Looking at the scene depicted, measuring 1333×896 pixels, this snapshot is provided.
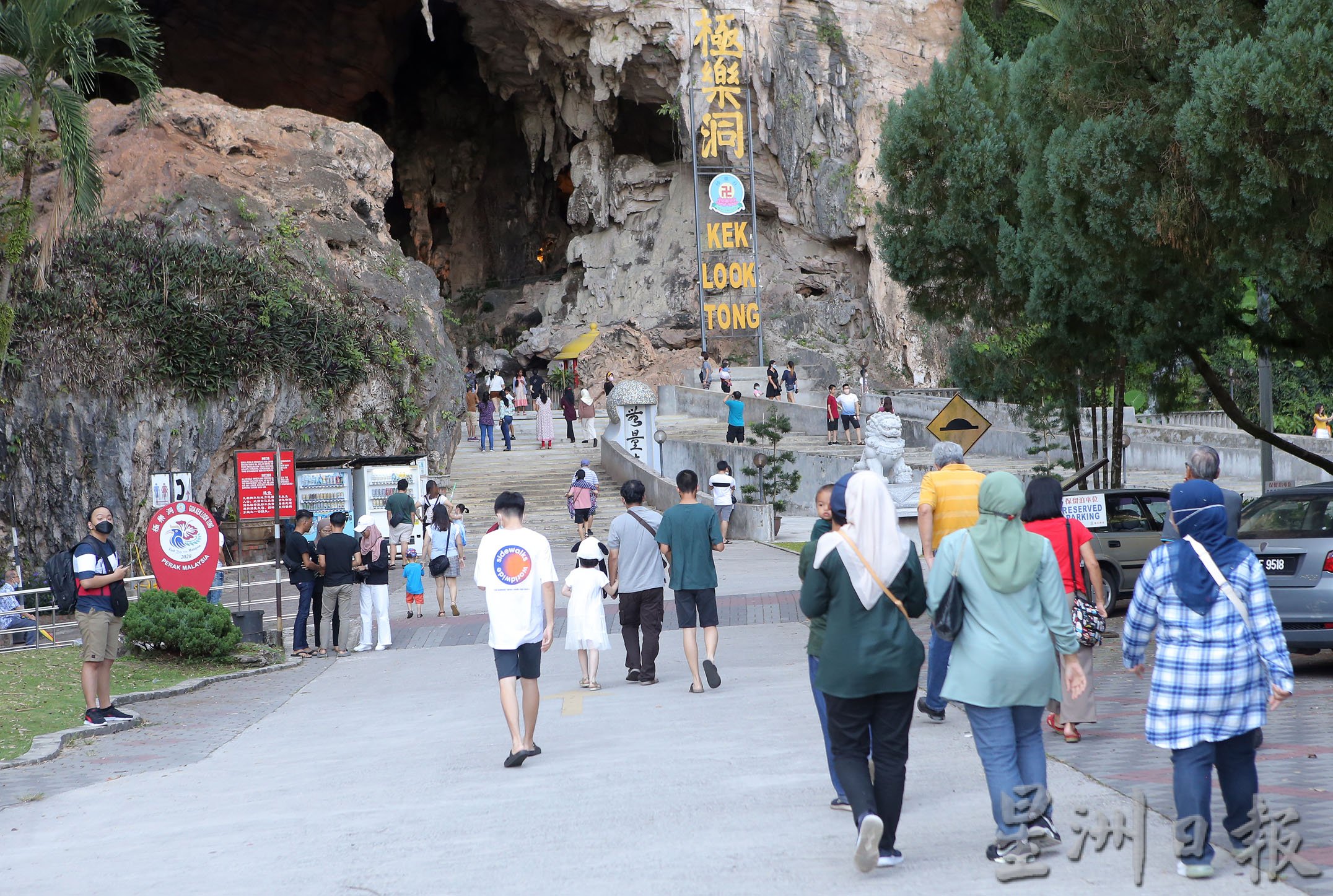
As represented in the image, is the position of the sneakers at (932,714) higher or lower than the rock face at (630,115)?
lower

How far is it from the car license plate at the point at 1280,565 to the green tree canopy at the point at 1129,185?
247cm

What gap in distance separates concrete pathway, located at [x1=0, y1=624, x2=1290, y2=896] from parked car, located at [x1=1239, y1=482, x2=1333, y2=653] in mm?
3101

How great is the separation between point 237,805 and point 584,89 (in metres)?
43.3

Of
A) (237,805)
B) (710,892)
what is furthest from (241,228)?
(710,892)

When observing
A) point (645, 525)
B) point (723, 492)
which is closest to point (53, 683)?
point (645, 525)

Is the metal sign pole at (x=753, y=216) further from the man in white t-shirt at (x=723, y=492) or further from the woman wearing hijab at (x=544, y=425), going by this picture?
the man in white t-shirt at (x=723, y=492)

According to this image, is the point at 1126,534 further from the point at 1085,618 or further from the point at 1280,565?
the point at 1085,618

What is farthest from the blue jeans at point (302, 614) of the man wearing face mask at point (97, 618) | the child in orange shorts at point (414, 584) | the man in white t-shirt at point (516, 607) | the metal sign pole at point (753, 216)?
the metal sign pole at point (753, 216)

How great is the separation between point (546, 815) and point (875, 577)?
87.0 inches

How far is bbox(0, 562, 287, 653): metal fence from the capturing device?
14.5m

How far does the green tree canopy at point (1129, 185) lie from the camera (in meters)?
10.1

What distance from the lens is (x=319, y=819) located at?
6344 mm

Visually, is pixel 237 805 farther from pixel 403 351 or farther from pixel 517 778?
pixel 403 351

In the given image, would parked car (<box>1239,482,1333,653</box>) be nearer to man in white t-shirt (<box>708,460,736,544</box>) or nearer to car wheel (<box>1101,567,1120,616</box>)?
car wheel (<box>1101,567,1120,616</box>)
